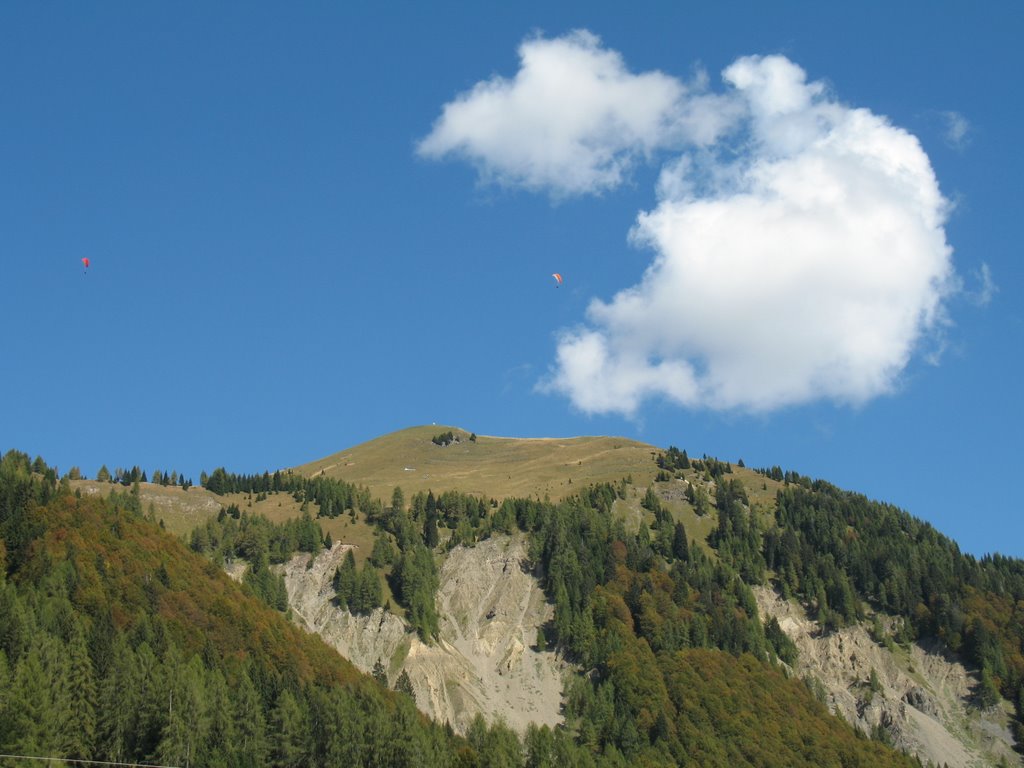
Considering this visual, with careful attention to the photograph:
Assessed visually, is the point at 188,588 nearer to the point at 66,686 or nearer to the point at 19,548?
the point at 19,548

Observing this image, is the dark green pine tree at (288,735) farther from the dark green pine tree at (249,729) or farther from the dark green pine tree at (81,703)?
the dark green pine tree at (81,703)

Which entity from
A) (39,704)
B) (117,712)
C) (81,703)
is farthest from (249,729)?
(39,704)

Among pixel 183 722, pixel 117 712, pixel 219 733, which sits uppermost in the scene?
pixel 117 712

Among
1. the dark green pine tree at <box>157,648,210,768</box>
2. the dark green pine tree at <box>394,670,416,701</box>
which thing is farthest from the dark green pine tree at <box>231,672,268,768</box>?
the dark green pine tree at <box>394,670,416,701</box>

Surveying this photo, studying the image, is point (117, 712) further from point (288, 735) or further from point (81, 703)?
point (288, 735)

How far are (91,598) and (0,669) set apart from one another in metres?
37.5

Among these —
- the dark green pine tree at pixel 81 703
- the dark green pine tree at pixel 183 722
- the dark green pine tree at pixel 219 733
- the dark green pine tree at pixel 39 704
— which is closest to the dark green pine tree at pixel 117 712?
the dark green pine tree at pixel 81 703

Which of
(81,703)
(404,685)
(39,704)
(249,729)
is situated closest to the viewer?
(39,704)

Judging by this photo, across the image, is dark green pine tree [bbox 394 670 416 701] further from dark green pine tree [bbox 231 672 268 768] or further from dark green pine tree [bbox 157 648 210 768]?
dark green pine tree [bbox 157 648 210 768]

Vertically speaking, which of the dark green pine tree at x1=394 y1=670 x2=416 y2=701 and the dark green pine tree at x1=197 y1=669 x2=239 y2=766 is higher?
the dark green pine tree at x1=394 y1=670 x2=416 y2=701

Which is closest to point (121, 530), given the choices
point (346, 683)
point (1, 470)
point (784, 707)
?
point (1, 470)

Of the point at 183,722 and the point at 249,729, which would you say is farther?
the point at 249,729

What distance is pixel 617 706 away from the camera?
190m

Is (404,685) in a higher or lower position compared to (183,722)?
higher
